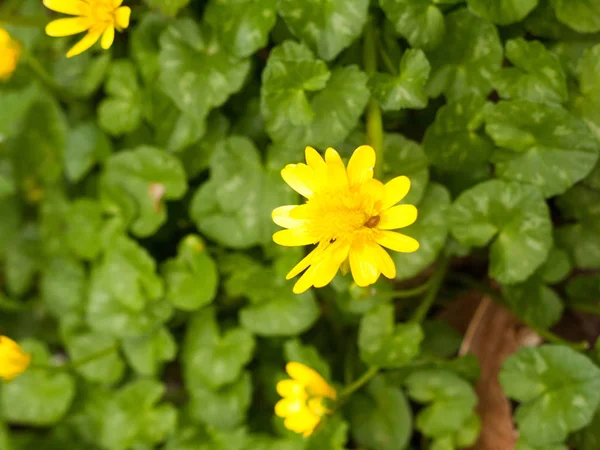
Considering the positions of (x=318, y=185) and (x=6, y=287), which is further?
(x=6, y=287)

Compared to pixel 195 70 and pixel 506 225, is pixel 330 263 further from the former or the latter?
pixel 195 70

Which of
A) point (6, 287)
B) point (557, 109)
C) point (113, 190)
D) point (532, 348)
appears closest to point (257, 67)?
point (113, 190)

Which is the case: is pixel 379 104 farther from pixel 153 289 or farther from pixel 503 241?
pixel 153 289

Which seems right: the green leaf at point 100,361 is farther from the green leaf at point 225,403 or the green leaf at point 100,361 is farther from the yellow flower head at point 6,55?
the yellow flower head at point 6,55

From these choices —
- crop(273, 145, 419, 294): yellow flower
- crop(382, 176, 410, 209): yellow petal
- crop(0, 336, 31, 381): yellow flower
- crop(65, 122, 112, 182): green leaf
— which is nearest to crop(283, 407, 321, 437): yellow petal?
crop(273, 145, 419, 294): yellow flower

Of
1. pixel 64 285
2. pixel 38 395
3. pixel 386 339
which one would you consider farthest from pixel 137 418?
pixel 386 339

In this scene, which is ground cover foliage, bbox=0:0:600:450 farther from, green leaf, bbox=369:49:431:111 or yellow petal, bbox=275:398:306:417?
yellow petal, bbox=275:398:306:417

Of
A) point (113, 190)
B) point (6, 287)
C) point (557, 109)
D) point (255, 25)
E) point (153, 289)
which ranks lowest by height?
point (6, 287)

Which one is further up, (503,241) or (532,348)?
(503,241)
